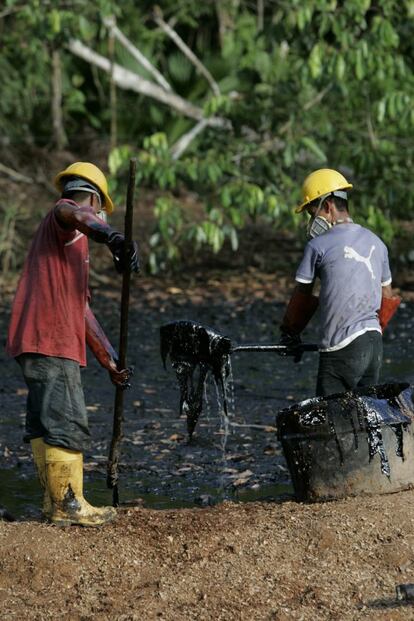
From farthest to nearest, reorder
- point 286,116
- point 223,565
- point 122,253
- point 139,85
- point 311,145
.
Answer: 1. point 139,85
2. point 286,116
3. point 311,145
4. point 122,253
5. point 223,565

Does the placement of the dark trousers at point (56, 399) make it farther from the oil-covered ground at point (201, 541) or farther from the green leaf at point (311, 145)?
the green leaf at point (311, 145)

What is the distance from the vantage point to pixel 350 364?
6688mm

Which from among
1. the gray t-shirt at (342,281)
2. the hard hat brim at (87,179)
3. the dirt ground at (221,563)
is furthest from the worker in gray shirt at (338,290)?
the hard hat brim at (87,179)

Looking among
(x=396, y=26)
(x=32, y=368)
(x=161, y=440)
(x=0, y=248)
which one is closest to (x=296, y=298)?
(x=32, y=368)

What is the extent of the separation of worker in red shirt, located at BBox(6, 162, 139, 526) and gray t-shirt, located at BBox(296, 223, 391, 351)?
3.74 feet

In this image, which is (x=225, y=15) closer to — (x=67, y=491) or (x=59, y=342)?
(x=59, y=342)

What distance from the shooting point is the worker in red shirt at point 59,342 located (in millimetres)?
6293

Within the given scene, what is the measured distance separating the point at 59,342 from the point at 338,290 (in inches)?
57.1

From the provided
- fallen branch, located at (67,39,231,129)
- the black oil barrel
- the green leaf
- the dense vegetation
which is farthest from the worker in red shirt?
fallen branch, located at (67,39,231,129)

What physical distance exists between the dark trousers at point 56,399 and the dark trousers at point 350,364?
1285 millimetres

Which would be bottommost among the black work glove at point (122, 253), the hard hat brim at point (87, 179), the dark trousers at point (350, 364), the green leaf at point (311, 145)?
the dark trousers at point (350, 364)

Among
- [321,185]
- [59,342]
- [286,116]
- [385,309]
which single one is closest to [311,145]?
[286,116]

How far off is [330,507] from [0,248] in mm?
9421

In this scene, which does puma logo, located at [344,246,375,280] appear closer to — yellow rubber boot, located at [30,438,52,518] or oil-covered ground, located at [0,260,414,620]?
oil-covered ground, located at [0,260,414,620]
